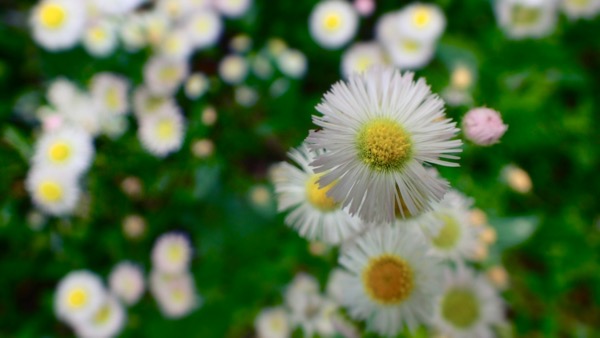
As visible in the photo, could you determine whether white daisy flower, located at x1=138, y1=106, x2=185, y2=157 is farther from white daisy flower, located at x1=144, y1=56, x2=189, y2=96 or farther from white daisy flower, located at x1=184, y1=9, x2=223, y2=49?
white daisy flower, located at x1=184, y1=9, x2=223, y2=49

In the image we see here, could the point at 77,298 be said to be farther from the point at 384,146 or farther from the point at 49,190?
the point at 384,146

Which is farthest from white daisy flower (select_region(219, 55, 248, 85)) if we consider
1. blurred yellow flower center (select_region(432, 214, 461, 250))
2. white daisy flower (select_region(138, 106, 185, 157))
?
blurred yellow flower center (select_region(432, 214, 461, 250))

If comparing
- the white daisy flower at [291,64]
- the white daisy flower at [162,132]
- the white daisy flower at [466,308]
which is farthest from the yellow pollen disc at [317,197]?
the white daisy flower at [291,64]

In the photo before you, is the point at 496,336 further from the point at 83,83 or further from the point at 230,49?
the point at 83,83

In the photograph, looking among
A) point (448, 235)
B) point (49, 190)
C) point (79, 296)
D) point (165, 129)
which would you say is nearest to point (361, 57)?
point (165, 129)

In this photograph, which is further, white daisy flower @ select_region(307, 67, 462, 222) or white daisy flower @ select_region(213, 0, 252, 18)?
white daisy flower @ select_region(213, 0, 252, 18)

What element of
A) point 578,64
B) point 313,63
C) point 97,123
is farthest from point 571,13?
point 97,123

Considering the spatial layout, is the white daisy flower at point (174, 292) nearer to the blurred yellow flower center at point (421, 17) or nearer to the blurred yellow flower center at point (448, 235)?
the blurred yellow flower center at point (448, 235)
